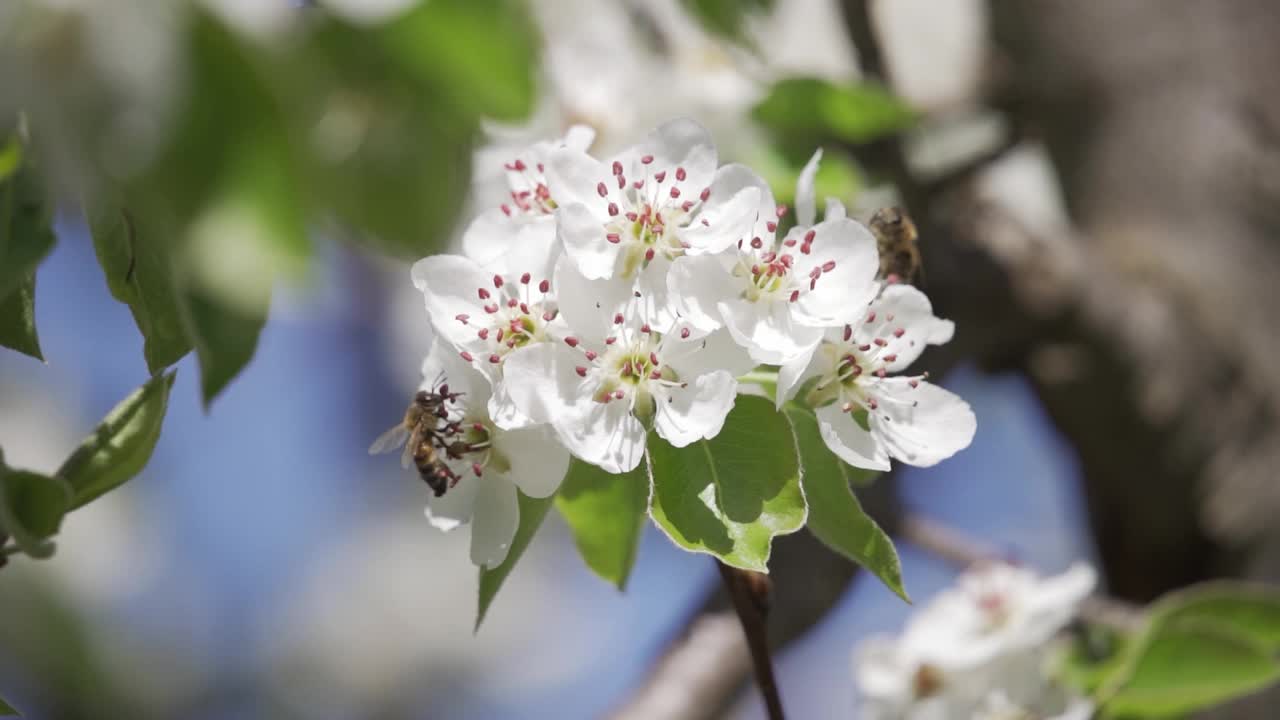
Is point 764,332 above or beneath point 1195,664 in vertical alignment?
above

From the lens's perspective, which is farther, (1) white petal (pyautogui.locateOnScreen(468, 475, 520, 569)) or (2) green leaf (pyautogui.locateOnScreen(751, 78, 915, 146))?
(2) green leaf (pyautogui.locateOnScreen(751, 78, 915, 146))

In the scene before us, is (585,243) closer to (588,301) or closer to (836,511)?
(588,301)

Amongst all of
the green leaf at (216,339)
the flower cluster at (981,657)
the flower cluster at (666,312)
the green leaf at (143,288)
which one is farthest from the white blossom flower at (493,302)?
the flower cluster at (981,657)

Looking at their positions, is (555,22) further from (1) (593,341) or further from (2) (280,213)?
(2) (280,213)

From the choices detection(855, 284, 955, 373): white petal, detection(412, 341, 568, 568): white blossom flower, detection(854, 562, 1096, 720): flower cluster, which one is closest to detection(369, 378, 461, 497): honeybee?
detection(412, 341, 568, 568): white blossom flower

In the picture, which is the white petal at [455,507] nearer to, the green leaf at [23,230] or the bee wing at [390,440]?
the bee wing at [390,440]

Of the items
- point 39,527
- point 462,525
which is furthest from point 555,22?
point 39,527

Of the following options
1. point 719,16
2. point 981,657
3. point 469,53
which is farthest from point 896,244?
point 469,53

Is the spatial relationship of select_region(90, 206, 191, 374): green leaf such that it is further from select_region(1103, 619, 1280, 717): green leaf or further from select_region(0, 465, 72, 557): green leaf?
select_region(1103, 619, 1280, 717): green leaf
